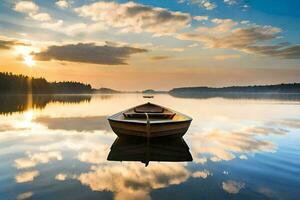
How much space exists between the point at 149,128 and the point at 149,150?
48.0 inches

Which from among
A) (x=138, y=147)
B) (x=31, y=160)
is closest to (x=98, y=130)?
(x=138, y=147)

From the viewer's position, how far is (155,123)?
14820 millimetres

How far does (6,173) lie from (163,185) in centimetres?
615

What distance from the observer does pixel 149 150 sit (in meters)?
14.9

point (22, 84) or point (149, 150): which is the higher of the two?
point (22, 84)

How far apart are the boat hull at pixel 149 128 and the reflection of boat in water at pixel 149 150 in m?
0.44

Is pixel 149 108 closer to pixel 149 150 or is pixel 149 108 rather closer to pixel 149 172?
pixel 149 150

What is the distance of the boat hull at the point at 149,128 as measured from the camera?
14851 mm

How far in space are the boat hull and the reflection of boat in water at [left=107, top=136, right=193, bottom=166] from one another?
441 millimetres

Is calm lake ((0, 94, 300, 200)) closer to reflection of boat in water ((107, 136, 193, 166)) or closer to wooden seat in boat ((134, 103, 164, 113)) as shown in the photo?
reflection of boat in water ((107, 136, 193, 166))

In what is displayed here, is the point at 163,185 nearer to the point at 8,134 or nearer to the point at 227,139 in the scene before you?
the point at 227,139

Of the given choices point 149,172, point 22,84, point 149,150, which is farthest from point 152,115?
point 22,84

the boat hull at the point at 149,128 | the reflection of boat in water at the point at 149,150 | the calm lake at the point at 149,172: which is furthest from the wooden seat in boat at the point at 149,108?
the boat hull at the point at 149,128

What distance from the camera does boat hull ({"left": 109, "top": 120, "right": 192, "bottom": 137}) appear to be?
14851 mm
